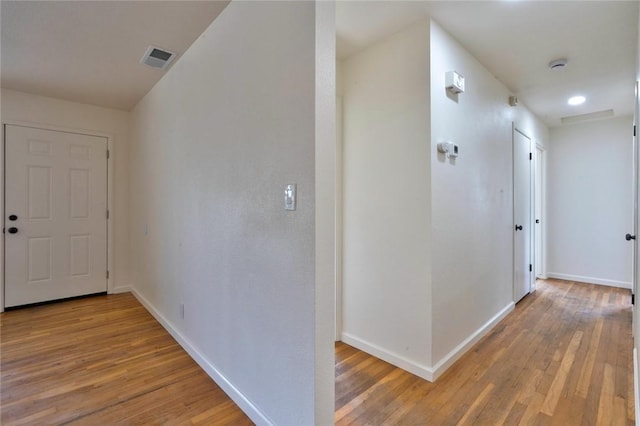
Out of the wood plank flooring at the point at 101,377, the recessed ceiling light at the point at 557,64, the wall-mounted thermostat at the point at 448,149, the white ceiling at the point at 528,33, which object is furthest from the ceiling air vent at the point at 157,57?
the recessed ceiling light at the point at 557,64

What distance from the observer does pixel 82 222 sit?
150 inches

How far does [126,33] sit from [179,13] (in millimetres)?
552

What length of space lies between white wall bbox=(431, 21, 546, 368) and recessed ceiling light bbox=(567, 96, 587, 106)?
→ 1.01m

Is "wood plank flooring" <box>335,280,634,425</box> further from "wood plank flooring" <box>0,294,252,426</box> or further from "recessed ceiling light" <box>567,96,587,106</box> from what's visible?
"recessed ceiling light" <box>567,96,587,106</box>

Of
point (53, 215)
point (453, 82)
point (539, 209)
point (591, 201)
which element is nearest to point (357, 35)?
point (453, 82)

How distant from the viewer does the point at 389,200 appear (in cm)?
228

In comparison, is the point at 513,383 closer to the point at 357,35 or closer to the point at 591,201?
the point at 357,35

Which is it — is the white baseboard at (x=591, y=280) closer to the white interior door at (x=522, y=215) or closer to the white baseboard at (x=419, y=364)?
the white interior door at (x=522, y=215)

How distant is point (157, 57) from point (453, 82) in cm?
238

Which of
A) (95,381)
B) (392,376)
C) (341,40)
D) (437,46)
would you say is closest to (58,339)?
(95,381)

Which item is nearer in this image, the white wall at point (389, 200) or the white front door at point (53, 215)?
the white wall at point (389, 200)

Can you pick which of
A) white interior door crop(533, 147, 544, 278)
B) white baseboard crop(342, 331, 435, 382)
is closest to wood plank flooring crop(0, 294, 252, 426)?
white baseboard crop(342, 331, 435, 382)

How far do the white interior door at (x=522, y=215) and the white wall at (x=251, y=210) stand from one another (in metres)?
3.09

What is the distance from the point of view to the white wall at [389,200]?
2092 mm
